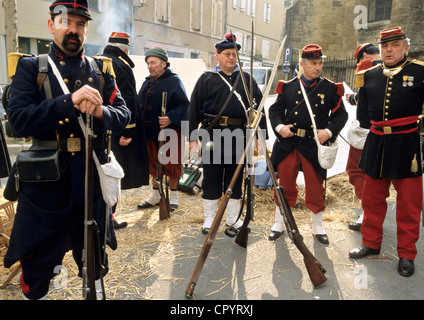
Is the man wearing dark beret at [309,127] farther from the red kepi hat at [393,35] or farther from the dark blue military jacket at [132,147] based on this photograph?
the dark blue military jacket at [132,147]

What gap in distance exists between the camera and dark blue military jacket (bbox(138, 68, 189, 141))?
489 centimetres

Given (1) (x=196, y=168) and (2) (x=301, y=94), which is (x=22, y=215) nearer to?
(2) (x=301, y=94)

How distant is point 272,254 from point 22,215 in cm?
253

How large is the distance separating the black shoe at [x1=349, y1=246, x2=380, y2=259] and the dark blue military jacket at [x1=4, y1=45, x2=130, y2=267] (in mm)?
2690

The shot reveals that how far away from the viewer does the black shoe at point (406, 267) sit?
3.37 m

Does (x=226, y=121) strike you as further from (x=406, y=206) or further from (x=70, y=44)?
(x=70, y=44)

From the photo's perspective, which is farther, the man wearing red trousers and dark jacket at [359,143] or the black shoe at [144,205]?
the black shoe at [144,205]

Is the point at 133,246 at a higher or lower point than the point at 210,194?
lower

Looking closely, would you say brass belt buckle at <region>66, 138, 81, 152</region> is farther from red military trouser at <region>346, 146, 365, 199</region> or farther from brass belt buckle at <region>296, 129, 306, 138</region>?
red military trouser at <region>346, 146, 365, 199</region>

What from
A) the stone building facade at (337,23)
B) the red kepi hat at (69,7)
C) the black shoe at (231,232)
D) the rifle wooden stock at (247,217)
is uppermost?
the stone building facade at (337,23)

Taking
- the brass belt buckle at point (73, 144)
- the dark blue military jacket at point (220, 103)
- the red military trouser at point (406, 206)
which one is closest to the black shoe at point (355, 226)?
the red military trouser at point (406, 206)

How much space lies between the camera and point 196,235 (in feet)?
14.1
